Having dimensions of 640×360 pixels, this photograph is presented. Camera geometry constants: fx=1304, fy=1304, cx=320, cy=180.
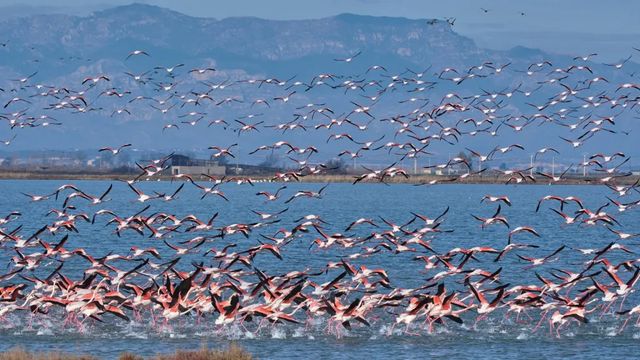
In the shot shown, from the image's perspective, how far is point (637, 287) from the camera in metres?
49.6

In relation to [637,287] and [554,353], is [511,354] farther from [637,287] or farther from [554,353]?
[637,287]

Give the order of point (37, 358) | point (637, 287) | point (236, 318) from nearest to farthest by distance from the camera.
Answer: point (37, 358) < point (236, 318) < point (637, 287)

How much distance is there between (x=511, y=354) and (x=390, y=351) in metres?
3.26

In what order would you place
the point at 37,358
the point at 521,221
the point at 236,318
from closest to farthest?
the point at 37,358, the point at 236,318, the point at 521,221

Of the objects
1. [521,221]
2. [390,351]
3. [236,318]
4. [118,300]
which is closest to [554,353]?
[390,351]

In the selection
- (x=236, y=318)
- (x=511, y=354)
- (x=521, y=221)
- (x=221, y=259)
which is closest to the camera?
(x=511, y=354)

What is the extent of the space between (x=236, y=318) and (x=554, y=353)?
927 cm

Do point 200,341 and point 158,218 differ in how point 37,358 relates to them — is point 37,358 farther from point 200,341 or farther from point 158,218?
point 158,218

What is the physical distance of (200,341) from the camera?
119ft

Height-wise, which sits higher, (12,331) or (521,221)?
(12,331)

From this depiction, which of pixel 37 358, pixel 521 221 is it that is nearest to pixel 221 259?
pixel 37 358

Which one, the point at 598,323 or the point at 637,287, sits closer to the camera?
the point at 598,323

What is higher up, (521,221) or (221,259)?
(221,259)

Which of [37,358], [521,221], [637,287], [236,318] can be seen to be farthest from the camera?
[521,221]
